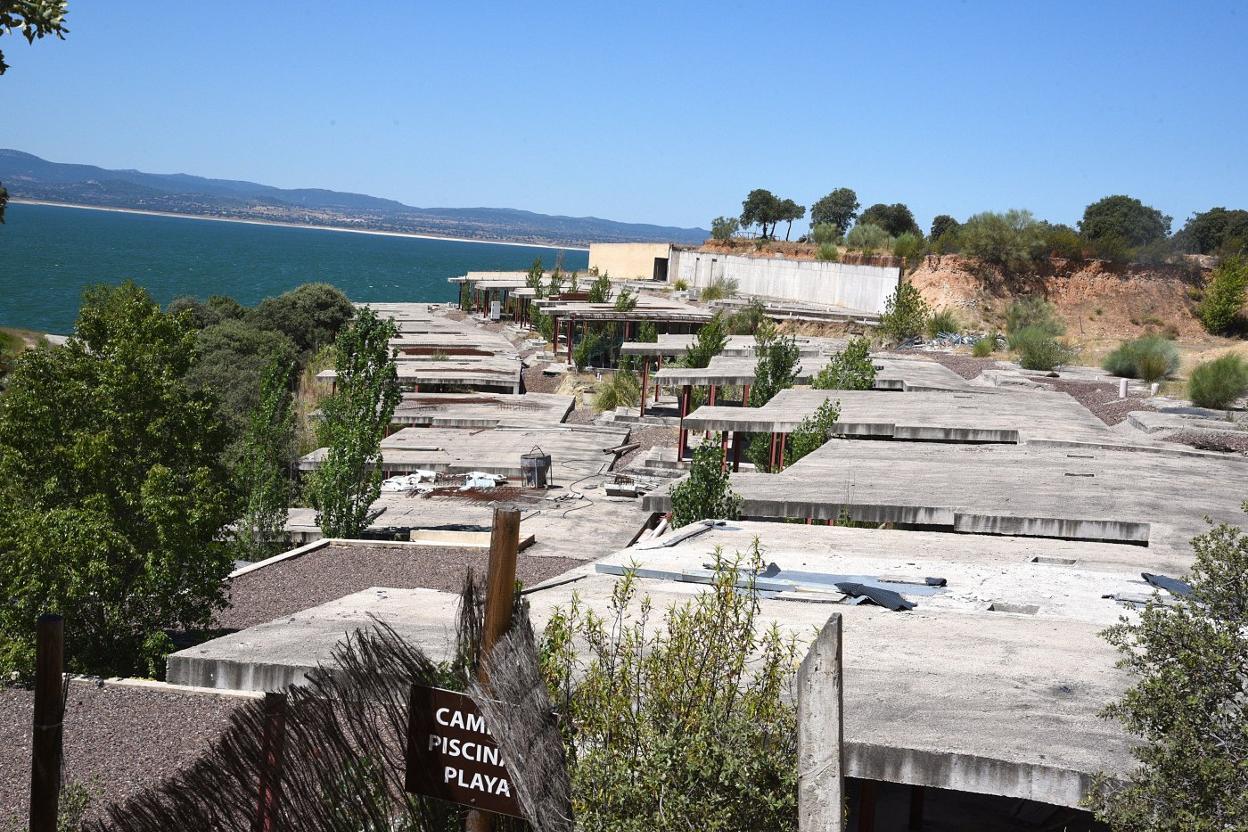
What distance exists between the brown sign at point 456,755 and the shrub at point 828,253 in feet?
226

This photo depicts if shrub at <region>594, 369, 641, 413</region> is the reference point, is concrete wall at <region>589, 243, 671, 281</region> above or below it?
above

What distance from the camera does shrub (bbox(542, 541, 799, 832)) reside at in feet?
16.5

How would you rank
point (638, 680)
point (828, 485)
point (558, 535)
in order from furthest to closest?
point (558, 535) → point (828, 485) → point (638, 680)

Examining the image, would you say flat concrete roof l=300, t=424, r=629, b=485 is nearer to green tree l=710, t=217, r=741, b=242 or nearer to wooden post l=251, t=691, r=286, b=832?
wooden post l=251, t=691, r=286, b=832

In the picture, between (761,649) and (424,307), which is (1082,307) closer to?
(424,307)

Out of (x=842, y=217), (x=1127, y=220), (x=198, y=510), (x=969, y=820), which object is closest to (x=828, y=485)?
(x=969, y=820)

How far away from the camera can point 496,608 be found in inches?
207

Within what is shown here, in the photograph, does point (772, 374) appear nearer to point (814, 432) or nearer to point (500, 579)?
point (814, 432)

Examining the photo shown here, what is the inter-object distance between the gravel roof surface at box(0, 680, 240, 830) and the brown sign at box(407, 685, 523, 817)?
5.15 metres

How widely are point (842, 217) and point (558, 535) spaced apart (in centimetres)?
11343

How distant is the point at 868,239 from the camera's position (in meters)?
80.0

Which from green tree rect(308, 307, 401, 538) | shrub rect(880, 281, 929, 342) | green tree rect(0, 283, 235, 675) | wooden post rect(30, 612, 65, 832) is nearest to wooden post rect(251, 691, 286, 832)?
wooden post rect(30, 612, 65, 832)

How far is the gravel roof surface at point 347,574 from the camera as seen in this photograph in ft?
50.3

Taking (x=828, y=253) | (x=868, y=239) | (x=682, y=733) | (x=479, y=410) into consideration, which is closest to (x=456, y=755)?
(x=682, y=733)
